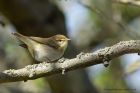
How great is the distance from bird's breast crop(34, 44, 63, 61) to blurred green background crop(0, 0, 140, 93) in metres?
0.43

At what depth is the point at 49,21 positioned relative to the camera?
4750 millimetres

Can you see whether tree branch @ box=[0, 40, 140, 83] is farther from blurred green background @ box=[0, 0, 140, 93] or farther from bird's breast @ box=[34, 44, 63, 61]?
blurred green background @ box=[0, 0, 140, 93]

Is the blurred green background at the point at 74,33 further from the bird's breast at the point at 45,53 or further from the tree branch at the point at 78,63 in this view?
the tree branch at the point at 78,63

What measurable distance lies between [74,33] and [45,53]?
382 cm

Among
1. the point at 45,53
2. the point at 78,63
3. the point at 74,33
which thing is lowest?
the point at 78,63

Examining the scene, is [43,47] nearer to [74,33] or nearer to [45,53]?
[45,53]

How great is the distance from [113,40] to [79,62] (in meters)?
3.89

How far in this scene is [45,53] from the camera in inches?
119

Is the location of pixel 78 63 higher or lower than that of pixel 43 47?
lower

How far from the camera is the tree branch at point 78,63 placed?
6.72ft

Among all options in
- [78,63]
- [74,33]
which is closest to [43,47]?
[78,63]

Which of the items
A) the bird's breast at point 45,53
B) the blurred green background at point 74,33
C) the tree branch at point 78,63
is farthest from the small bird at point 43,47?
the tree branch at point 78,63

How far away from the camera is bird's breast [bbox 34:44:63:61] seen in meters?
2.91

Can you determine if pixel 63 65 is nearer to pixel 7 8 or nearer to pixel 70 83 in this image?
pixel 70 83
